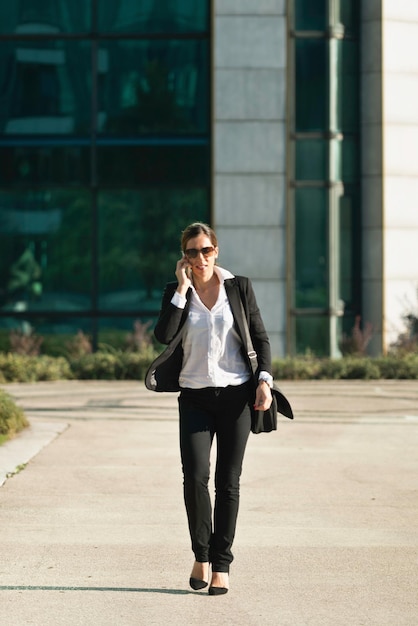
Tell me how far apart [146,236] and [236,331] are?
1859 cm

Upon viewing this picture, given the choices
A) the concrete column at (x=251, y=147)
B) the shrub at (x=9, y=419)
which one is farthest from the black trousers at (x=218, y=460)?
the concrete column at (x=251, y=147)

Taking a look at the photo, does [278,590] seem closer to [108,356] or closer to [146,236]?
[108,356]

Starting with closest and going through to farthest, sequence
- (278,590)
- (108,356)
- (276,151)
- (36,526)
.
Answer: (278,590) → (36,526) → (108,356) → (276,151)

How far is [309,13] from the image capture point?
25406 mm

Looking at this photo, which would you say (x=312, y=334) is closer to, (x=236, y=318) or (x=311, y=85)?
(x=311, y=85)

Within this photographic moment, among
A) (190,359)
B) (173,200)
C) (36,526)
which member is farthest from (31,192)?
(190,359)

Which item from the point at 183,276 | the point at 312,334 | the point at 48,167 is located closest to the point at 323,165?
the point at 312,334

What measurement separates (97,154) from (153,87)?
5.33 ft

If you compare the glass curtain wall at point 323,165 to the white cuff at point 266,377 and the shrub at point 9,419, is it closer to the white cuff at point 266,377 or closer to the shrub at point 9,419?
the shrub at point 9,419

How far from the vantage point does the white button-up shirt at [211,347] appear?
7.24m

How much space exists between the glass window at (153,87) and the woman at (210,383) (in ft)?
61.1

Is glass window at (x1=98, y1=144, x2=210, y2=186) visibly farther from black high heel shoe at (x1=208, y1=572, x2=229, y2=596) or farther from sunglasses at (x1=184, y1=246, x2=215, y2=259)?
black high heel shoe at (x1=208, y1=572, x2=229, y2=596)

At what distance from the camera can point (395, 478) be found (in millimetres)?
11242

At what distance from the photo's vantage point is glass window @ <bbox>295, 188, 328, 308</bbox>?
83.8 ft
